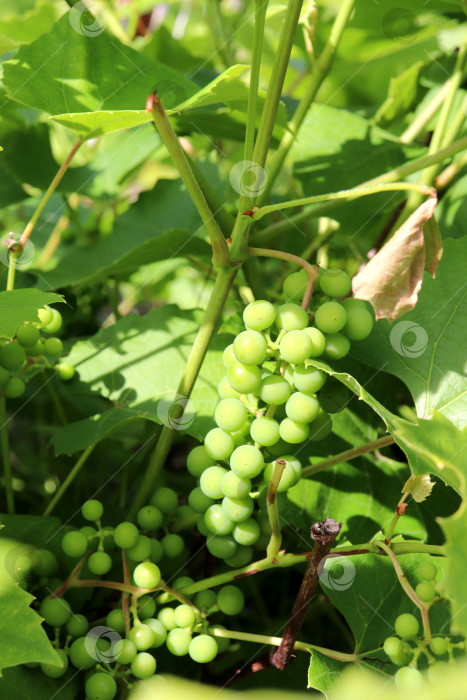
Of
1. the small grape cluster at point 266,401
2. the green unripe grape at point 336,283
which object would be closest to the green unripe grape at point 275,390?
the small grape cluster at point 266,401

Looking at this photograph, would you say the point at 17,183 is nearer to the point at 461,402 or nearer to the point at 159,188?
the point at 159,188

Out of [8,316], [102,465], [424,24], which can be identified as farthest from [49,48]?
[424,24]

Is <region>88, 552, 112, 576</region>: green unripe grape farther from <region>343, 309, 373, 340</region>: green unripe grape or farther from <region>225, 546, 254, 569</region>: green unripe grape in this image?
<region>343, 309, 373, 340</region>: green unripe grape

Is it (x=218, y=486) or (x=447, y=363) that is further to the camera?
(x=447, y=363)

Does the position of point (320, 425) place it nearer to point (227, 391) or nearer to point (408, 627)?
point (227, 391)

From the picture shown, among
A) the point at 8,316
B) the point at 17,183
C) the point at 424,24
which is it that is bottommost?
the point at 8,316

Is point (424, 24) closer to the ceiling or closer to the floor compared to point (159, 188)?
closer to the ceiling

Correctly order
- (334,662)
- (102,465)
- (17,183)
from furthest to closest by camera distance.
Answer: (17,183) < (102,465) < (334,662)

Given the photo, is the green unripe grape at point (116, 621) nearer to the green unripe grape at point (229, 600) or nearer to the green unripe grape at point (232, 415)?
the green unripe grape at point (229, 600)
